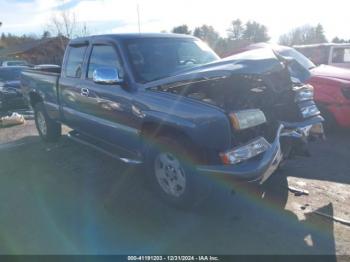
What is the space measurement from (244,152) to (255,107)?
0.75 metres

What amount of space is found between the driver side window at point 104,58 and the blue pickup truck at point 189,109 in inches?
0.6

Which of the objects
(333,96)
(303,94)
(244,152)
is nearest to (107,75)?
(244,152)

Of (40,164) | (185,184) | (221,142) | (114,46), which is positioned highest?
(114,46)

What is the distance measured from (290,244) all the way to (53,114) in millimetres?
5187

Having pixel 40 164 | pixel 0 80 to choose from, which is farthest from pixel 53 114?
pixel 0 80

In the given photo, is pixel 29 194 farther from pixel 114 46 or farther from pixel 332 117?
pixel 332 117

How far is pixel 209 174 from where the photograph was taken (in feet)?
11.6

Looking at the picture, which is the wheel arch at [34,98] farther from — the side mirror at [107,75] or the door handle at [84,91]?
the side mirror at [107,75]

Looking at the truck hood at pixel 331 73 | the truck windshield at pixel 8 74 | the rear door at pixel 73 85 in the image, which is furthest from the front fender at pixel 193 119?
the truck windshield at pixel 8 74

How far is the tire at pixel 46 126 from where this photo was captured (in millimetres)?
7434

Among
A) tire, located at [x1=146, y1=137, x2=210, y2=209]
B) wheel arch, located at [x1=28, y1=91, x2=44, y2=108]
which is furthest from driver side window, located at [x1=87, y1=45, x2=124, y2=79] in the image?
wheel arch, located at [x1=28, y1=91, x2=44, y2=108]

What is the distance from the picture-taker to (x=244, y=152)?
3.49 m

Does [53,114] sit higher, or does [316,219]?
[53,114]

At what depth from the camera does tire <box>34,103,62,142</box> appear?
7434 millimetres
